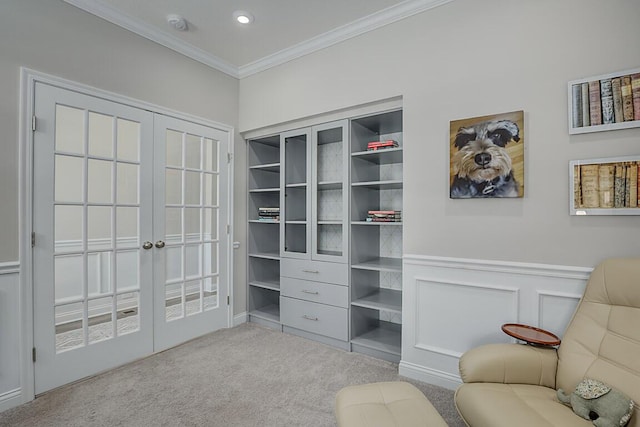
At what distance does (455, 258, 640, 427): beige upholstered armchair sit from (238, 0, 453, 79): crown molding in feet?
6.92

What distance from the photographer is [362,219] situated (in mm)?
3084

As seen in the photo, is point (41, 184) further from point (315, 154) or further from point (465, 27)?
point (465, 27)

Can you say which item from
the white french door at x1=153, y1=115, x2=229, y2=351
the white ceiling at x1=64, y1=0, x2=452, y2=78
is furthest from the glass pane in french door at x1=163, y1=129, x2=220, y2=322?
the white ceiling at x1=64, y1=0, x2=452, y2=78

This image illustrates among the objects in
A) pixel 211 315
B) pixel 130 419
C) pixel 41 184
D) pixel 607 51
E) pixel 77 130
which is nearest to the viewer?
pixel 607 51

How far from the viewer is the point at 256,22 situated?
107 inches

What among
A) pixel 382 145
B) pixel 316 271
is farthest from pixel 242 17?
pixel 316 271

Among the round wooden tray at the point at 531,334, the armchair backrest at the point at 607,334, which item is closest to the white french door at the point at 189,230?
the round wooden tray at the point at 531,334

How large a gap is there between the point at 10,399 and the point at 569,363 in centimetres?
326

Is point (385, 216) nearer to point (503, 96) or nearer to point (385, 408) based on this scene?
point (503, 96)

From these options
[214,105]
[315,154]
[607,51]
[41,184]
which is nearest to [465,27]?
[607,51]

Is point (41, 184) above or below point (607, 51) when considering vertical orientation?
below

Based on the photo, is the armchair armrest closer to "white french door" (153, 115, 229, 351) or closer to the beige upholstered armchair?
the beige upholstered armchair

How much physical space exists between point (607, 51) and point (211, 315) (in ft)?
12.2

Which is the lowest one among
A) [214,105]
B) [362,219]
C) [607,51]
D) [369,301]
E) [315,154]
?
[369,301]
